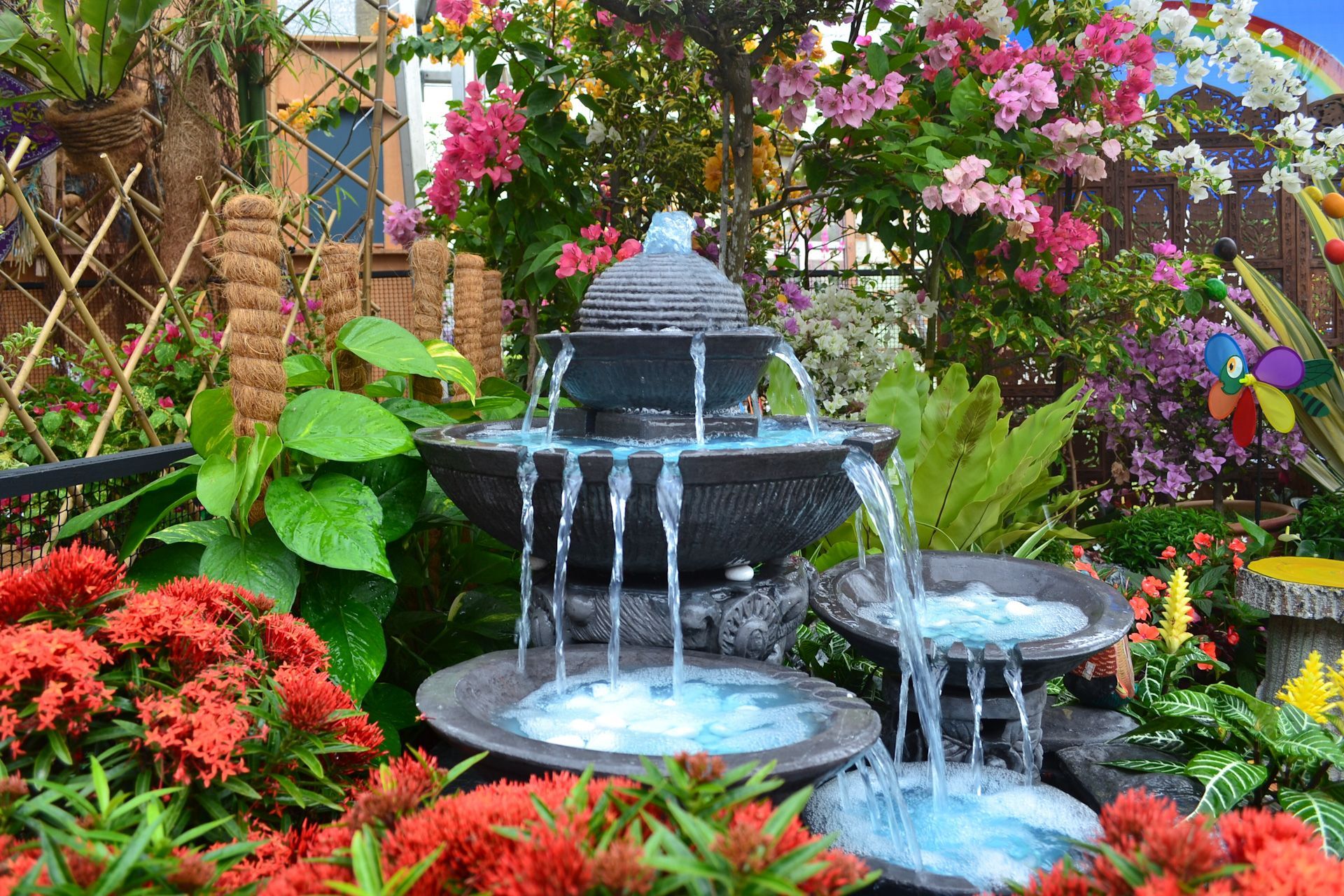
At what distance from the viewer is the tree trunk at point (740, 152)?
363 cm

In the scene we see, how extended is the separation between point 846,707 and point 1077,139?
294cm

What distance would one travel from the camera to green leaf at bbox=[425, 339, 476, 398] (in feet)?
8.58

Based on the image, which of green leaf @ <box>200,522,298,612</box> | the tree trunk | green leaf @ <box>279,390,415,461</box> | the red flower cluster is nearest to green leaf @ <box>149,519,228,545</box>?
green leaf @ <box>200,522,298,612</box>

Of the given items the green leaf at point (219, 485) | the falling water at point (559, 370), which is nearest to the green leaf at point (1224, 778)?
the falling water at point (559, 370)

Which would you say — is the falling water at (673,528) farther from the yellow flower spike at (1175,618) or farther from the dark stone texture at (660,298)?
the yellow flower spike at (1175,618)

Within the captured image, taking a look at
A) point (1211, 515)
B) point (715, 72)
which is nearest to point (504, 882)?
point (715, 72)

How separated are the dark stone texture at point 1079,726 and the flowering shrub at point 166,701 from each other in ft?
5.80

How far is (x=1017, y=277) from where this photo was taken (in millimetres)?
4090

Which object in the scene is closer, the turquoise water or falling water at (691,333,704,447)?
the turquoise water

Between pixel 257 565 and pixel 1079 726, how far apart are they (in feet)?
6.99

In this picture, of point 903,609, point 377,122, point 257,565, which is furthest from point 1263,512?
point 257,565

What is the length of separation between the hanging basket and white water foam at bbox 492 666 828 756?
7.36ft

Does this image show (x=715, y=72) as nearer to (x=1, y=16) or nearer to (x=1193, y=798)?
(x=1, y=16)

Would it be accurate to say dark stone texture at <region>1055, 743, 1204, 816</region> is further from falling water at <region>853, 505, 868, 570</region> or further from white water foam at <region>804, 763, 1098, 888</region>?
falling water at <region>853, 505, 868, 570</region>
